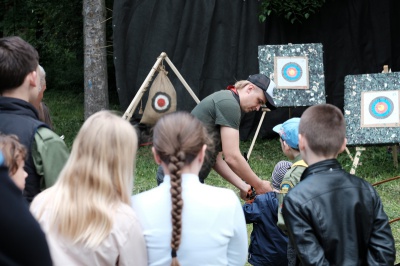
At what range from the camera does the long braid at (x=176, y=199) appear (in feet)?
8.20

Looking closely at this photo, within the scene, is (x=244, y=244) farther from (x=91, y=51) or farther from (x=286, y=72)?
(x=91, y=51)

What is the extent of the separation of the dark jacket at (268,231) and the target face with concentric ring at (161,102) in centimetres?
469

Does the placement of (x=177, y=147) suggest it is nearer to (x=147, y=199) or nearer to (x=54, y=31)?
(x=147, y=199)

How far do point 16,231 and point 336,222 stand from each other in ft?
4.97

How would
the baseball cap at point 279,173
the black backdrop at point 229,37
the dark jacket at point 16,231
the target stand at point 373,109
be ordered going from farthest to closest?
the black backdrop at point 229,37 < the target stand at point 373,109 < the baseball cap at point 279,173 < the dark jacket at point 16,231

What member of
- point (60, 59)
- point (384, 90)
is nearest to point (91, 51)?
point (384, 90)

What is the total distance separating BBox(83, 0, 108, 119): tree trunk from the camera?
9.16 meters

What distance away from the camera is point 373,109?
7645mm

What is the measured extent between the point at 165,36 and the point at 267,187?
532cm

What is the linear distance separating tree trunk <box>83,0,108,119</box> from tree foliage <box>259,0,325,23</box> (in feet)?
6.68

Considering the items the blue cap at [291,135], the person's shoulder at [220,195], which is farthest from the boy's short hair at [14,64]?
the blue cap at [291,135]

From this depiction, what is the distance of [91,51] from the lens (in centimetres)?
938

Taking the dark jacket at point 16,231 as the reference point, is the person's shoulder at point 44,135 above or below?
above

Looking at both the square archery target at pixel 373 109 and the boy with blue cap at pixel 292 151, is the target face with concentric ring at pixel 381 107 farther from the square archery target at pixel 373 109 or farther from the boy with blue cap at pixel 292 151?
the boy with blue cap at pixel 292 151
